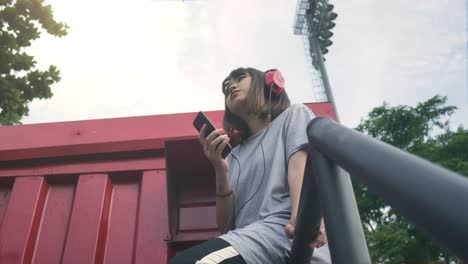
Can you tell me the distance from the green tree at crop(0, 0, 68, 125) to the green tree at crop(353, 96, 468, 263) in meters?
9.71

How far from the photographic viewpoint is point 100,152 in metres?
2.27

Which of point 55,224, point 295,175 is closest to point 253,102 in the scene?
point 295,175

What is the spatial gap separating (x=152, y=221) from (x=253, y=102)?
0.86 meters

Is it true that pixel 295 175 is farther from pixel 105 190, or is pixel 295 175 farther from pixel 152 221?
pixel 105 190

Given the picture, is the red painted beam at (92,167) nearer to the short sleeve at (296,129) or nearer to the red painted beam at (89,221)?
the red painted beam at (89,221)

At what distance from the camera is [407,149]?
12.7 metres

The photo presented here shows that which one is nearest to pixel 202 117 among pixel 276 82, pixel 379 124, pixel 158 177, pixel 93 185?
pixel 276 82

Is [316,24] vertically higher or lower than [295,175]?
higher

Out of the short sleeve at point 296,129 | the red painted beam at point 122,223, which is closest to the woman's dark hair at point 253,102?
the short sleeve at point 296,129

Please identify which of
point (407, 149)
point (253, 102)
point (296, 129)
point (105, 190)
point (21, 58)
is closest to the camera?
point (296, 129)

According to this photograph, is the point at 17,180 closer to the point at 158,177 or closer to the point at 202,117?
the point at 158,177

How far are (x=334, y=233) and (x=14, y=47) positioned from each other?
7.14 metres

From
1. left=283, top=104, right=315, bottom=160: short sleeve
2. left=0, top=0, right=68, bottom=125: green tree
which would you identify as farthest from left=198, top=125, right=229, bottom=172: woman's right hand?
left=0, top=0, right=68, bottom=125: green tree

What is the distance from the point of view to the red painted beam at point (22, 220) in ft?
6.48
